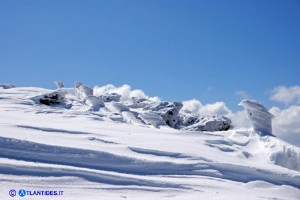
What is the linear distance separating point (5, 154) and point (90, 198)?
2.23 meters

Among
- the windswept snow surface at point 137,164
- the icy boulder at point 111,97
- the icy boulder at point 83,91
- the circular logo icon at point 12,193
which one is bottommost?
the circular logo icon at point 12,193

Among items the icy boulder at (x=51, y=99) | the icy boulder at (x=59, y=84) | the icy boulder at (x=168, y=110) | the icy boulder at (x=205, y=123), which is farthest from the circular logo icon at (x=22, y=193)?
the icy boulder at (x=59, y=84)

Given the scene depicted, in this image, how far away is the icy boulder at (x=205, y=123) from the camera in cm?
1747

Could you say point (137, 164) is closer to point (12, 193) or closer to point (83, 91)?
point (12, 193)

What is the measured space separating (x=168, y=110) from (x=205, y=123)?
209cm

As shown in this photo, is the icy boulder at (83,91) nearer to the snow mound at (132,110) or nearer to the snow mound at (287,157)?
the snow mound at (132,110)

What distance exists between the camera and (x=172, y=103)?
1891cm

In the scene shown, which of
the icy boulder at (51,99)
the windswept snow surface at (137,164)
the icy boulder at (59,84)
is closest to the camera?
the windswept snow surface at (137,164)

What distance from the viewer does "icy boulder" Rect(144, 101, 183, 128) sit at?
706 inches

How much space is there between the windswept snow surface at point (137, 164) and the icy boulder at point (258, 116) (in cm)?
128

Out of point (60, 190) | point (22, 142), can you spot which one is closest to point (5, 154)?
point (22, 142)

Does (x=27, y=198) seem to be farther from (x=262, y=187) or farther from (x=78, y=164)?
(x=262, y=187)

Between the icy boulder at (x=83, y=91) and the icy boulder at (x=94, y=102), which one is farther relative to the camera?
the icy boulder at (x=83, y=91)

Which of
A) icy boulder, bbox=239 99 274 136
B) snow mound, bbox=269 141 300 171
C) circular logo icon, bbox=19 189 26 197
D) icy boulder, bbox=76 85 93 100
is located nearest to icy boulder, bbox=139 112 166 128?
icy boulder, bbox=239 99 274 136
